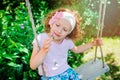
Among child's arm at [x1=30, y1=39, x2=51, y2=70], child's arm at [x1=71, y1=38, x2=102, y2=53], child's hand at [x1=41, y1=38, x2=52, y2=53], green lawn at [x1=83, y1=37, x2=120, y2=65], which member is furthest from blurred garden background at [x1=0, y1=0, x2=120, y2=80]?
child's hand at [x1=41, y1=38, x2=52, y2=53]

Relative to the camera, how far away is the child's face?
349 centimetres

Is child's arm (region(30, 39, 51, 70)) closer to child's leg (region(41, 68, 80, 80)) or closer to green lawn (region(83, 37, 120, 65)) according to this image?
child's leg (region(41, 68, 80, 80))

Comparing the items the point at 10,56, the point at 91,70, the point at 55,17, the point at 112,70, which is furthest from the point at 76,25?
the point at 112,70

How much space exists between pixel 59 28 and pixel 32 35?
1.43 metres

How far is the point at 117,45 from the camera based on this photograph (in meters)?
6.71

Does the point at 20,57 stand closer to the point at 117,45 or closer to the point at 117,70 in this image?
the point at 117,70

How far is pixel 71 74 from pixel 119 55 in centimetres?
257

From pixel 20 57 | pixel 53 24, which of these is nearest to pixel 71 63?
pixel 20 57

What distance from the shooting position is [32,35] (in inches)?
193

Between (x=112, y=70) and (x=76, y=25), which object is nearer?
(x=76, y=25)

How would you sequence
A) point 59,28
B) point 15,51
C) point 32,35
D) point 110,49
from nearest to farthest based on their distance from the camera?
point 59,28, point 15,51, point 32,35, point 110,49

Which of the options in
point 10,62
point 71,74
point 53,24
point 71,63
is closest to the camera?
point 53,24

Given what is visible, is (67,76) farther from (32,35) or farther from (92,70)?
(32,35)

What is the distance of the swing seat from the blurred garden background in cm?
77
